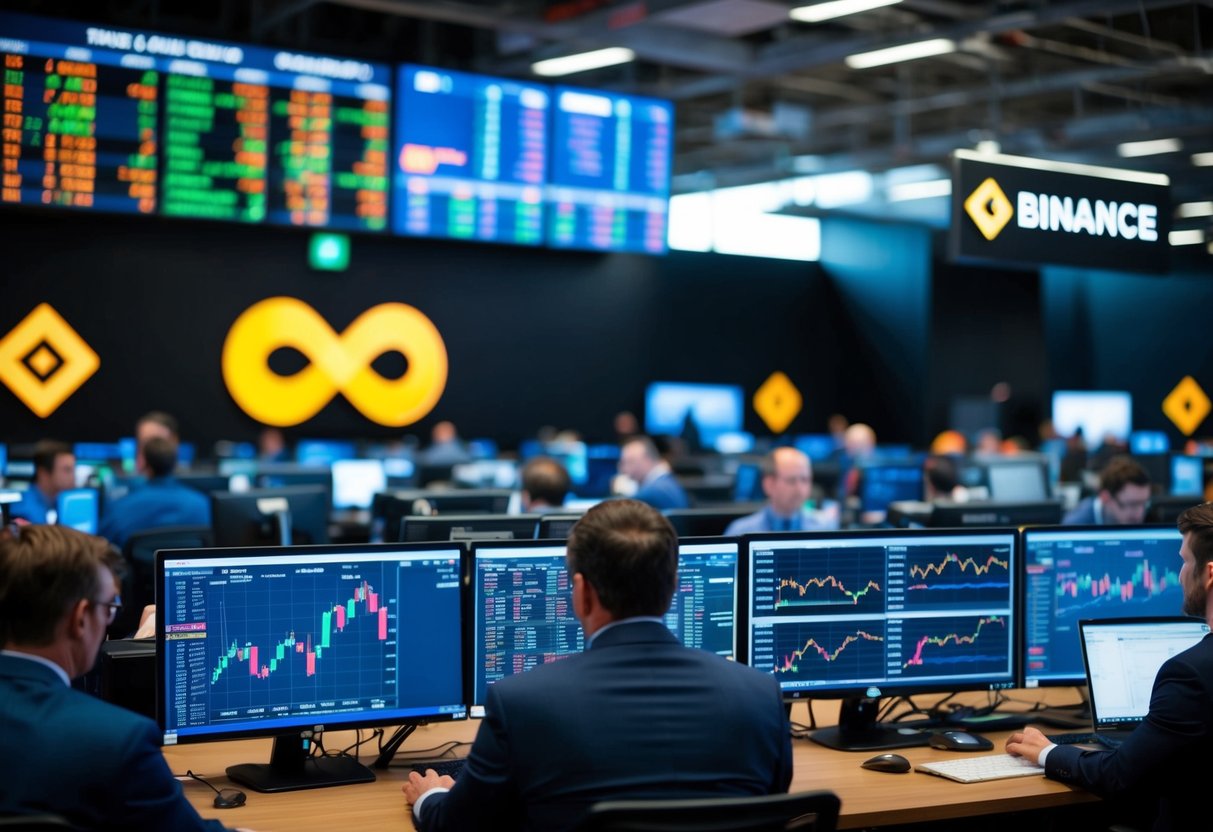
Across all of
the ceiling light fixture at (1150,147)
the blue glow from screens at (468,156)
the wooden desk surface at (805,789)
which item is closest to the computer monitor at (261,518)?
the wooden desk surface at (805,789)

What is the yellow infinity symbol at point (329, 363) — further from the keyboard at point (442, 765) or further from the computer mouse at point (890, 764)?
the computer mouse at point (890, 764)

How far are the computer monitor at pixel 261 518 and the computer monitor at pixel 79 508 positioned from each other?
1095mm

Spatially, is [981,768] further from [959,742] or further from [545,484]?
[545,484]

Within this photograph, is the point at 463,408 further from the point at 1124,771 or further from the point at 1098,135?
the point at 1124,771

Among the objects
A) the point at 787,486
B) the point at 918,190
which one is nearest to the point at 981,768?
the point at 787,486

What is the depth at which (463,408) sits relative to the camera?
11953 mm

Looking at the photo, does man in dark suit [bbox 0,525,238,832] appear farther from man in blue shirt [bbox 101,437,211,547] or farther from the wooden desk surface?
man in blue shirt [bbox 101,437,211,547]

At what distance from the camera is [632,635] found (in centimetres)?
220

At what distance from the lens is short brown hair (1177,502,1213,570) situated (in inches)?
111

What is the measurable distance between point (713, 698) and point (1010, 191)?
307cm

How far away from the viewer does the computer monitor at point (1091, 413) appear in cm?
1878

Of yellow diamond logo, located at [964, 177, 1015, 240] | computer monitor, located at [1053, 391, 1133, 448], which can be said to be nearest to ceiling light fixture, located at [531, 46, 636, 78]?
yellow diamond logo, located at [964, 177, 1015, 240]

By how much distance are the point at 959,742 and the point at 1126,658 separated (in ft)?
1.60

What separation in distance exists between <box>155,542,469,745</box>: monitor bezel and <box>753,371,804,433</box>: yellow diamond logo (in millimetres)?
14361
